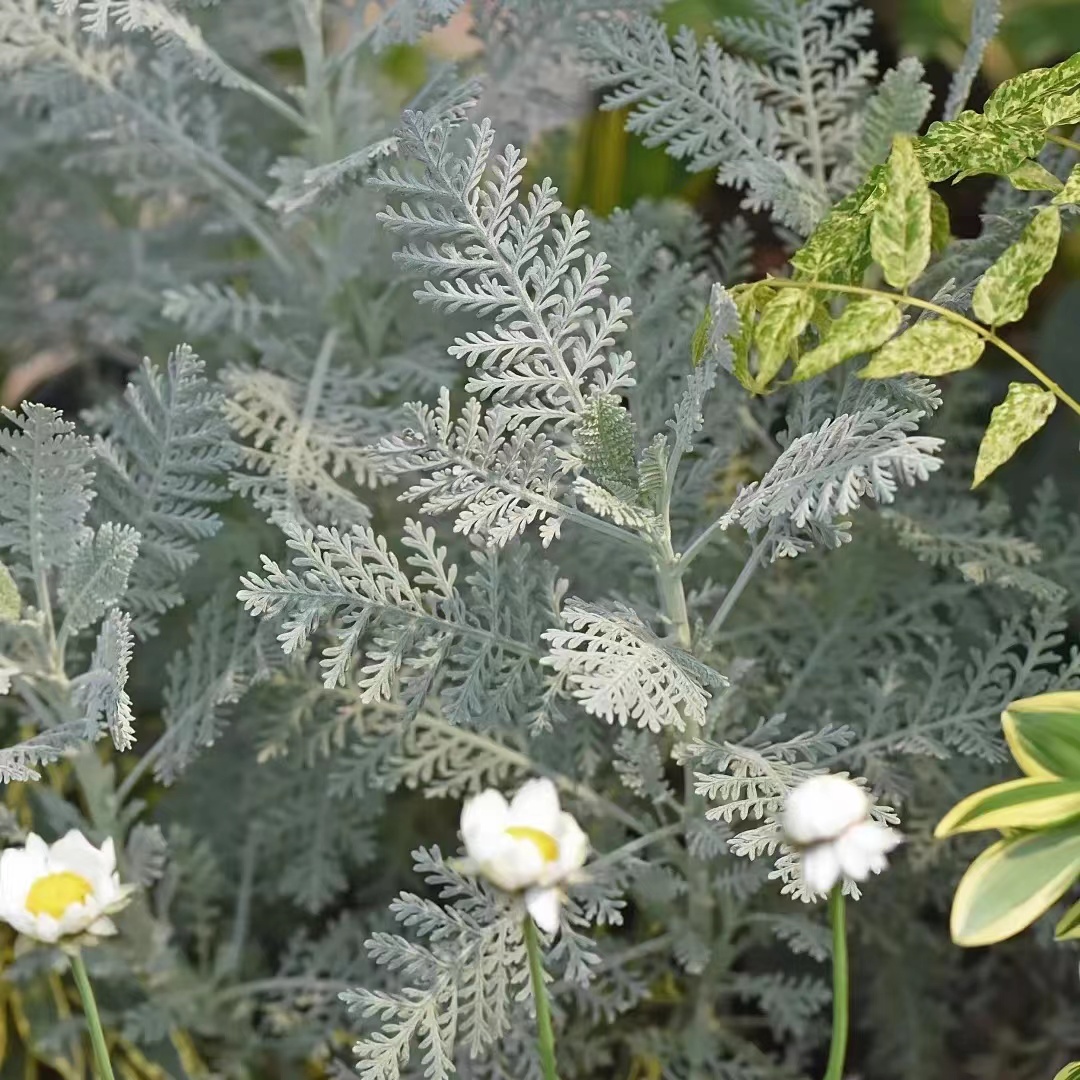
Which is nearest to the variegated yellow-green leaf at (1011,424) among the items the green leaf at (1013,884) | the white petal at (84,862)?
the green leaf at (1013,884)

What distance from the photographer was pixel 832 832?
34cm

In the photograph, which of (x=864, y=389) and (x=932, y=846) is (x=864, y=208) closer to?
(x=864, y=389)

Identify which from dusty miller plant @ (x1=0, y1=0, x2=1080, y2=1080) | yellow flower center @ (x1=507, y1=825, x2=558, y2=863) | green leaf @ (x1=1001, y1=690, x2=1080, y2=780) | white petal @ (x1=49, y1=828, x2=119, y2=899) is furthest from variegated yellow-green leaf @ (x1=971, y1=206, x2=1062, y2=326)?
white petal @ (x1=49, y1=828, x2=119, y2=899)

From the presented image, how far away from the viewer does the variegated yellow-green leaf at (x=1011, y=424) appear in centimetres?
44

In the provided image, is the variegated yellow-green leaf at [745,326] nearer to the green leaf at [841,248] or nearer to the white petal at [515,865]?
the green leaf at [841,248]

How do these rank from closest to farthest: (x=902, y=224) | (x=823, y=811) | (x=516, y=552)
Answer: (x=823, y=811), (x=902, y=224), (x=516, y=552)

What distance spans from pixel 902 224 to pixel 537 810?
24 centimetres

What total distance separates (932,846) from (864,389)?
0.25 meters

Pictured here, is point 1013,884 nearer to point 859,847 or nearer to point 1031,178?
point 859,847

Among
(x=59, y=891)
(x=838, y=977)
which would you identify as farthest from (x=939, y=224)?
(x=59, y=891)

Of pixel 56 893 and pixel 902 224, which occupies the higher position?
pixel 902 224

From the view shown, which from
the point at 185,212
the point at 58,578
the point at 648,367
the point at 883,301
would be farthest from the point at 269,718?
the point at 185,212

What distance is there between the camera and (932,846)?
0.62 m

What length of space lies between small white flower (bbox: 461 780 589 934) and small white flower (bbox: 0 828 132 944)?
12cm
